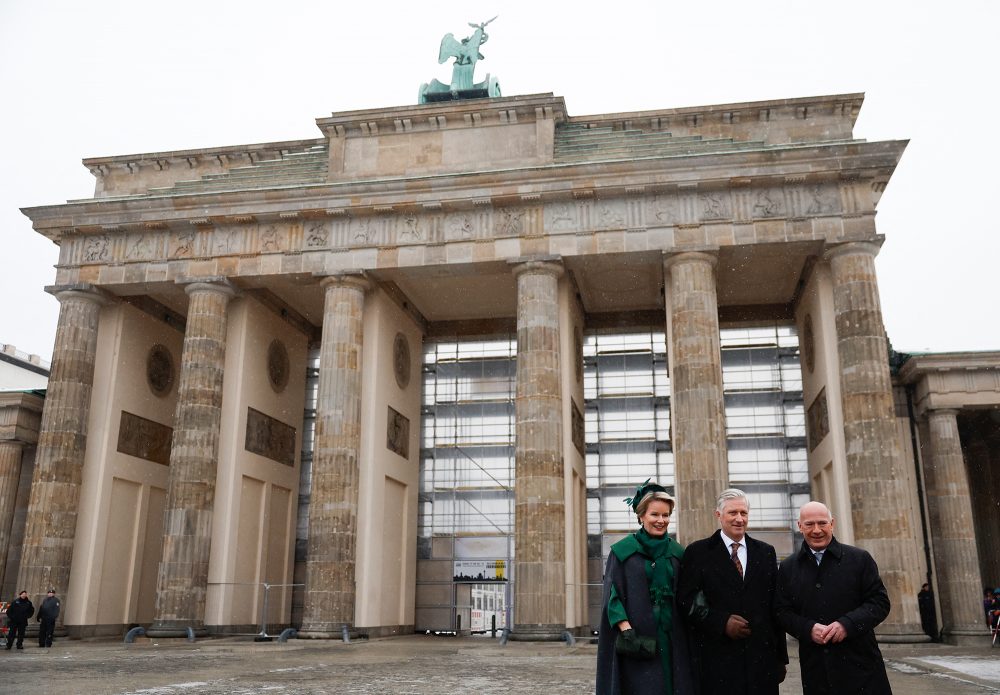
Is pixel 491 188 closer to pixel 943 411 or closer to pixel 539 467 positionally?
Answer: pixel 539 467

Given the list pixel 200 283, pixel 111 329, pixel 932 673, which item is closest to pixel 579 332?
pixel 200 283

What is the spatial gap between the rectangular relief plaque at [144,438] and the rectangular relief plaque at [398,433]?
24.9 feet

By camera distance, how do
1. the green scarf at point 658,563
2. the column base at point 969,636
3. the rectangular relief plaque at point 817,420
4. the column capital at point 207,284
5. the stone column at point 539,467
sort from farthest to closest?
the column capital at point 207,284 < the rectangular relief plaque at point 817,420 < the column base at point 969,636 < the stone column at point 539,467 < the green scarf at point 658,563

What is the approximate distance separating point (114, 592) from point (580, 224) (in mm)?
17292

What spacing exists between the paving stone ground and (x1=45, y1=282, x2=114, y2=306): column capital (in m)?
10.2

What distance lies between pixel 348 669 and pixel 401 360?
606 inches

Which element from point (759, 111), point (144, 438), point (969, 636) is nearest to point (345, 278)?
point (144, 438)

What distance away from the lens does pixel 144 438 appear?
91.6 ft

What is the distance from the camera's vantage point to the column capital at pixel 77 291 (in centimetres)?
2627

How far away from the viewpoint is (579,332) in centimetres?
2862

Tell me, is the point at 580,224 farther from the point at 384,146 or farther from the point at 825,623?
the point at 825,623

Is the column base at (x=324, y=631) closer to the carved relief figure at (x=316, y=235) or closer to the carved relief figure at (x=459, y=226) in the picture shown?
the carved relief figure at (x=316, y=235)

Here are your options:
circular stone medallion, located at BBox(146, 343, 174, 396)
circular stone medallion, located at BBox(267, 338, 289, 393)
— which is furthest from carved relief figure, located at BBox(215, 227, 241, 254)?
circular stone medallion, located at BBox(146, 343, 174, 396)

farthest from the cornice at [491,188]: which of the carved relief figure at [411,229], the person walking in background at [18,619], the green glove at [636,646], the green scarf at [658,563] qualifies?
the green glove at [636,646]
